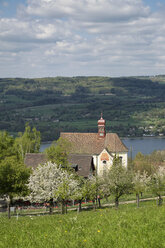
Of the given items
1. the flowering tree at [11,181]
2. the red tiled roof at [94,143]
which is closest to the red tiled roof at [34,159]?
the red tiled roof at [94,143]

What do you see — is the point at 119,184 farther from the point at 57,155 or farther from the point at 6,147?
the point at 6,147

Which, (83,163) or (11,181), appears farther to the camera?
(83,163)

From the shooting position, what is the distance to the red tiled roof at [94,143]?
77.8 metres

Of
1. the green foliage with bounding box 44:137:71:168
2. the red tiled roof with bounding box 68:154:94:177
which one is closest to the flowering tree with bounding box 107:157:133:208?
the green foliage with bounding box 44:137:71:168

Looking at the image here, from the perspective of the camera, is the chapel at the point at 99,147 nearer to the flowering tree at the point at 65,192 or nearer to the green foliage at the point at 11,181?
the green foliage at the point at 11,181

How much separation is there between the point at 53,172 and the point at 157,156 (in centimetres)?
9430

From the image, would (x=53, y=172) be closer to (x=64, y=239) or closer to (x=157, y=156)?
(x=64, y=239)

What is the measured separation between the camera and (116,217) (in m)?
14.9

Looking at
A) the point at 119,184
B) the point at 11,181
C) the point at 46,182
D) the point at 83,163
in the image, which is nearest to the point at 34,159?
the point at 83,163

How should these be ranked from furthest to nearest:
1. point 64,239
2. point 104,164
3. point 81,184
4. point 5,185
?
point 104,164
point 81,184
point 5,185
point 64,239

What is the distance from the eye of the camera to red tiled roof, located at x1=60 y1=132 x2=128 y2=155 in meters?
77.8

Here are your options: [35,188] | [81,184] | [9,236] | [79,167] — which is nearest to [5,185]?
[35,188]

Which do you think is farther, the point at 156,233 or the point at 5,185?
the point at 5,185

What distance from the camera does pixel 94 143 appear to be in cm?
7925
